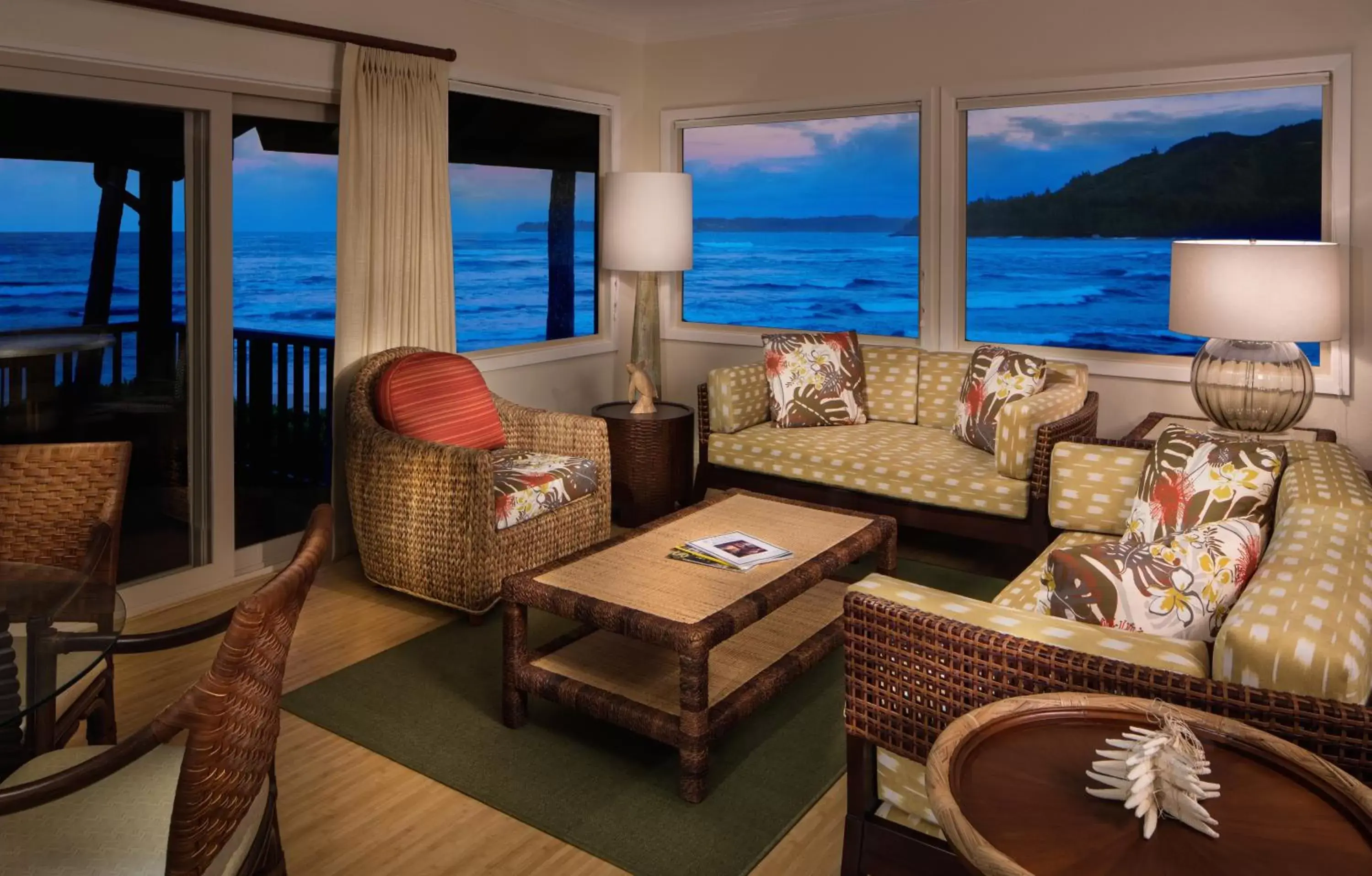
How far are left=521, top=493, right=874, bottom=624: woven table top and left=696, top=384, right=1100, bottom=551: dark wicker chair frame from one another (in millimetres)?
690

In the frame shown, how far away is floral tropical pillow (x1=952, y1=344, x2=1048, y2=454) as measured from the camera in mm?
4441

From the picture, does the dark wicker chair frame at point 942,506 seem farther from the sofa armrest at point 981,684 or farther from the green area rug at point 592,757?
the sofa armrest at point 981,684

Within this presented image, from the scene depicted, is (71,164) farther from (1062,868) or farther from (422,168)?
(1062,868)

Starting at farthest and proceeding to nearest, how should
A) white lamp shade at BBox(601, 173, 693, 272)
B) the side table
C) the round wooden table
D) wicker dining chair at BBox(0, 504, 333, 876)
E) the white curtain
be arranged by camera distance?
1. white lamp shade at BBox(601, 173, 693, 272)
2. the white curtain
3. the side table
4. wicker dining chair at BBox(0, 504, 333, 876)
5. the round wooden table

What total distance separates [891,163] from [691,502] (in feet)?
6.34

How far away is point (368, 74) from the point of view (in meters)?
4.33

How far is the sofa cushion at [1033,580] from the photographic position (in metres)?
2.86

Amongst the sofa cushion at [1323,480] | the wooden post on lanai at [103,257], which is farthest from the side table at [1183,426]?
the wooden post on lanai at [103,257]

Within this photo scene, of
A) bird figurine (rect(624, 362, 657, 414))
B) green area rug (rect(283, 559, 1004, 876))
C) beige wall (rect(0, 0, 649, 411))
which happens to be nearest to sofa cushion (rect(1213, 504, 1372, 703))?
green area rug (rect(283, 559, 1004, 876))

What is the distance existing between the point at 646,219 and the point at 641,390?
2.63 ft

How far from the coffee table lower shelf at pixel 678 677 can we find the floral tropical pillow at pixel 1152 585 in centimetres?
94

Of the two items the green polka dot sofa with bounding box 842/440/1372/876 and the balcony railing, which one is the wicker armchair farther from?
the green polka dot sofa with bounding box 842/440/1372/876

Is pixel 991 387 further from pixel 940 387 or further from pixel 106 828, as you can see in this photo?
pixel 106 828

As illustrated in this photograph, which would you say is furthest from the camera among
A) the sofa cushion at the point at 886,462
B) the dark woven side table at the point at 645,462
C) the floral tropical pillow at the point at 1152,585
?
the dark woven side table at the point at 645,462
